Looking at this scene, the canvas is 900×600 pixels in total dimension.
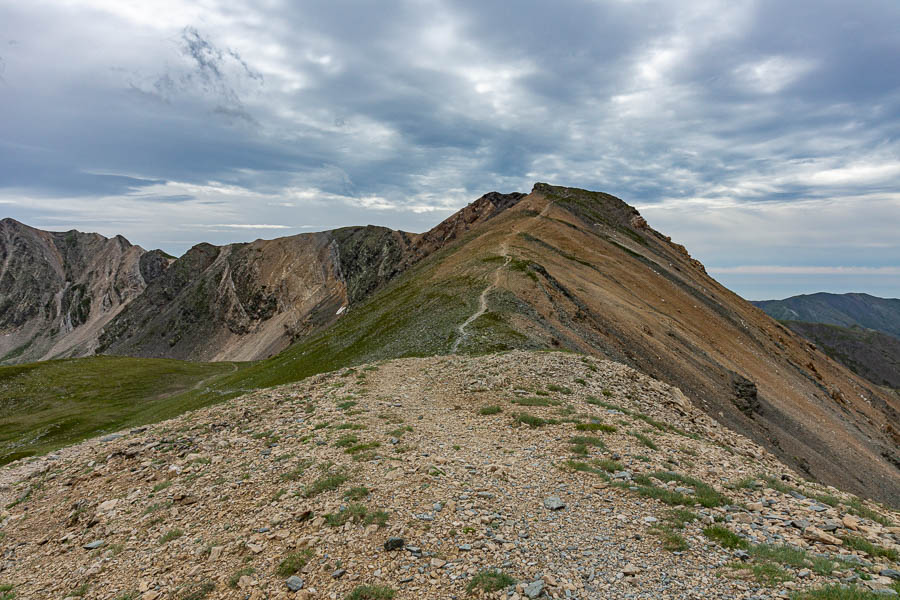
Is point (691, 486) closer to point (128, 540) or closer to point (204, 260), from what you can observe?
point (128, 540)

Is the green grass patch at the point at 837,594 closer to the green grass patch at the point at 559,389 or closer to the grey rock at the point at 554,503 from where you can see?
the grey rock at the point at 554,503

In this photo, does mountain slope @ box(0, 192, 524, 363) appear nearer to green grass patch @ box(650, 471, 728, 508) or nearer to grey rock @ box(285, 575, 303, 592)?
green grass patch @ box(650, 471, 728, 508)

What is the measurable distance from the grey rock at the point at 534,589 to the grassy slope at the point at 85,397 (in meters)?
51.1

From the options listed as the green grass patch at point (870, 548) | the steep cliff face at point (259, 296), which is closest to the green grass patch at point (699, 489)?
the green grass patch at point (870, 548)

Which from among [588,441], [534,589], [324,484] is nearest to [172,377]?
[324,484]

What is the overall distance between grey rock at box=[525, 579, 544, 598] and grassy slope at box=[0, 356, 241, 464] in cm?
5107

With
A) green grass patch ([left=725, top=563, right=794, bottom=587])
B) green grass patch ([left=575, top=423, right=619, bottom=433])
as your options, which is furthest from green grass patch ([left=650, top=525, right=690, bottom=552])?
green grass patch ([left=575, top=423, right=619, bottom=433])

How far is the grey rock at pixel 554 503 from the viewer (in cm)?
1160

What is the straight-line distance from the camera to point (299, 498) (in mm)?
12812

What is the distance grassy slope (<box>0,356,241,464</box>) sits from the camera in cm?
5081

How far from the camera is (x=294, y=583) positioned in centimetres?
926

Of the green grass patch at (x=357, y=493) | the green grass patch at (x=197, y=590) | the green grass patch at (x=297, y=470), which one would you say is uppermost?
the green grass patch at (x=357, y=493)

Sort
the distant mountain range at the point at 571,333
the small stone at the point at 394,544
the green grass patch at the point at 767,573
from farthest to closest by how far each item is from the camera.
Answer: the distant mountain range at the point at 571,333 < the small stone at the point at 394,544 < the green grass patch at the point at 767,573

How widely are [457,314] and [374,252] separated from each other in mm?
117696
